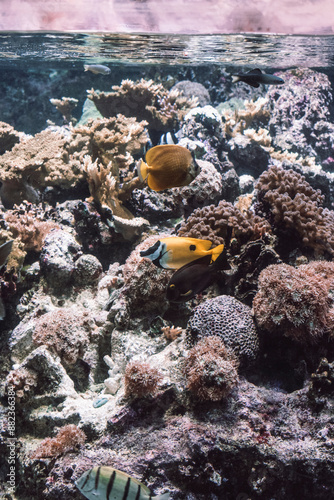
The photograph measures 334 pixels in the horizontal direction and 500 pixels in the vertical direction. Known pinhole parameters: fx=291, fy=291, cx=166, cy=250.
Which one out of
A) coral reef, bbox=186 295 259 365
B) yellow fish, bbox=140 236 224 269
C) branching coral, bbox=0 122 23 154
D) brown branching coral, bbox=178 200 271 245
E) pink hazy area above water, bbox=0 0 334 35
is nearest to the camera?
yellow fish, bbox=140 236 224 269

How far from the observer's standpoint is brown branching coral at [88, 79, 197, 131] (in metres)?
8.31

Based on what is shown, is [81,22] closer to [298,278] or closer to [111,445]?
[298,278]

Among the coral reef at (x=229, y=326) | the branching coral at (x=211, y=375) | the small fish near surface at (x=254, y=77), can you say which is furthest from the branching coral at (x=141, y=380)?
the small fish near surface at (x=254, y=77)

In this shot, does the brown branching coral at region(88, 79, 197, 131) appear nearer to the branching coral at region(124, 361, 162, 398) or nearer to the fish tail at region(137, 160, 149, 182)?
the fish tail at region(137, 160, 149, 182)

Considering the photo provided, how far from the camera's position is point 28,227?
4648 mm

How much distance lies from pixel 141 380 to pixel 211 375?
60cm

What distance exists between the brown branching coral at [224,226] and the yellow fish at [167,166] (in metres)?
1.18

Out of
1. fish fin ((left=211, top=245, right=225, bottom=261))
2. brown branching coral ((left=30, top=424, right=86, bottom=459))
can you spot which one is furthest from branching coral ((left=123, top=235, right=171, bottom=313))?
brown branching coral ((left=30, top=424, right=86, bottom=459))

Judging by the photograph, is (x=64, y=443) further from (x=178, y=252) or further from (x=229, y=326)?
(x=178, y=252)

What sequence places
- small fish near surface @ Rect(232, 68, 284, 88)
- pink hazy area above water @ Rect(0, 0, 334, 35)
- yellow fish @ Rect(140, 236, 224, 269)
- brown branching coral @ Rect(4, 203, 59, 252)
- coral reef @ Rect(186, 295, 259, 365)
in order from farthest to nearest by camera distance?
pink hazy area above water @ Rect(0, 0, 334, 35) → brown branching coral @ Rect(4, 203, 59, 252) → small fish near surface @ Rect(232, 68, 284, 88) → coral reef @ Rect(186, 295, 259, 365) → yellow fish @ Rect(140, 236, 224, 269)

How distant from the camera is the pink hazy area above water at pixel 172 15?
7.94 meters

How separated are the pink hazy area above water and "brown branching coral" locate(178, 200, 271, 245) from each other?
23.1 ft

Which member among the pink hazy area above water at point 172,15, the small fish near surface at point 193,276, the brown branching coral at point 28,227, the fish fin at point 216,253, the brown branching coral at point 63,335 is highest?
the pink hazy area above water at point 172,15

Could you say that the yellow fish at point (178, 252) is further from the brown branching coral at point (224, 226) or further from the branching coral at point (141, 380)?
the brown branching coral at point (224, 226)
